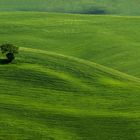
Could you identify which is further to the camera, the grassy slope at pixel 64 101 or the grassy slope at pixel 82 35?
the grassy slope at pixel 82 35

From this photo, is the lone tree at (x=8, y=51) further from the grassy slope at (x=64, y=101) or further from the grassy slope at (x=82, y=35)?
the grassy slope at (x=82, y=35)

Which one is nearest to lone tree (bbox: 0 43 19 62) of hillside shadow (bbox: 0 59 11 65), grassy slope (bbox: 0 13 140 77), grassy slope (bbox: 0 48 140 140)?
hillside shadow (bbox: 0 59 11 65)

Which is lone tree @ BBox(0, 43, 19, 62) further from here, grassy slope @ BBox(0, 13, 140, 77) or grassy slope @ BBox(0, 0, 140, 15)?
grassy slope @ BBox(0, 0, 140, 15)

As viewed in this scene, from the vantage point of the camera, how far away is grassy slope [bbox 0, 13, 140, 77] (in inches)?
3733

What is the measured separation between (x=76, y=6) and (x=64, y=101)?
9762cm

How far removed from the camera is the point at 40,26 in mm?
114312

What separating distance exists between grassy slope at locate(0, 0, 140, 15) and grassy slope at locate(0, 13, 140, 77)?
23797mm

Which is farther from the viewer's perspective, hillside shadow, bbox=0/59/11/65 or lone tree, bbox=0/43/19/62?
lone tree, bbox=0/43/19/62

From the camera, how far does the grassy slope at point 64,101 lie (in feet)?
169

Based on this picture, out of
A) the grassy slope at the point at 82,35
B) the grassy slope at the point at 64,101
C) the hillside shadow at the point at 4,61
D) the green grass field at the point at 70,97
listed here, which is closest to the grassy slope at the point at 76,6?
the grassy slope at the point at 82,35

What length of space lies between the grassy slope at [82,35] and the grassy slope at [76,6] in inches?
937

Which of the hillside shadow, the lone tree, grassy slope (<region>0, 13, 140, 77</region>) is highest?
the lone tree

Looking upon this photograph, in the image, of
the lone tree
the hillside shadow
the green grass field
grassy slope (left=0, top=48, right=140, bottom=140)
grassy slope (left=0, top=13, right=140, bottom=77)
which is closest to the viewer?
grassy slope (left=0, top=48, right=140, bottom=140)

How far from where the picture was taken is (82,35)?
109625 mm
